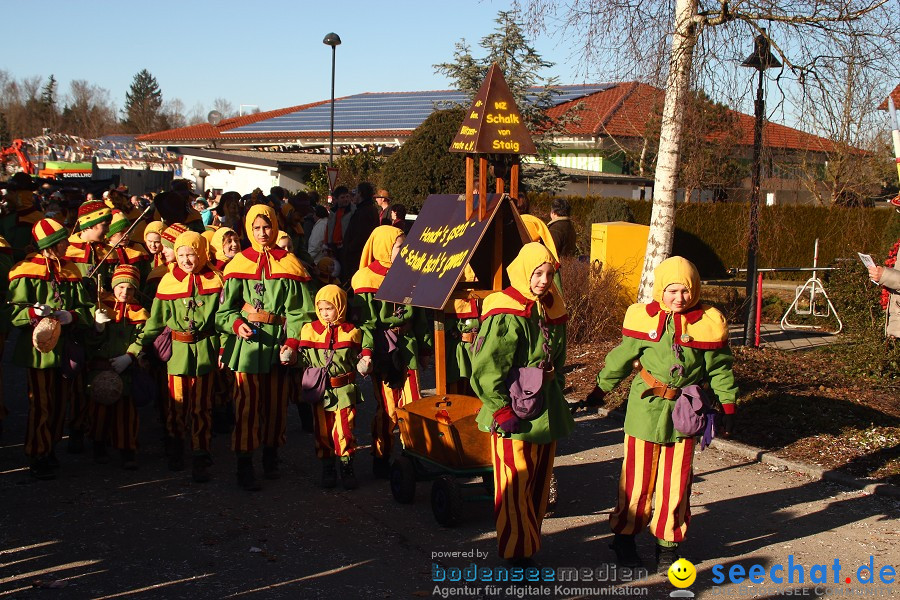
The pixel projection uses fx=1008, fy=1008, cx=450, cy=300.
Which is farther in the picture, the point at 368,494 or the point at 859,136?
the point at 859,136

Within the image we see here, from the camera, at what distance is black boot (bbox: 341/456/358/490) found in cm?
778

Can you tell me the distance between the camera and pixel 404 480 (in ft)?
24.3

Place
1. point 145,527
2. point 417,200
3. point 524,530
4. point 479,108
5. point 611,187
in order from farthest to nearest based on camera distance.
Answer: point 611,187
point 417,200
point 479,108
point 145,527
point 524,530

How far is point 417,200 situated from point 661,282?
59.1ft

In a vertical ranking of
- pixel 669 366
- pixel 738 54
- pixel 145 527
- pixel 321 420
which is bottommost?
pixel 145 527

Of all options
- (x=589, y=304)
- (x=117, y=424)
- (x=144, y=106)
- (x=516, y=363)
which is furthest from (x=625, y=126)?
(x=144, y=106)

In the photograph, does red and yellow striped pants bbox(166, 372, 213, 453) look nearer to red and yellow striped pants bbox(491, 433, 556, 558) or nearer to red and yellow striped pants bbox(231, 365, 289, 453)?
red and yellow striped pants bbox(231, 365, 289, 453)

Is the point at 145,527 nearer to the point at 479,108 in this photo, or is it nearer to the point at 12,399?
the point at 479,108

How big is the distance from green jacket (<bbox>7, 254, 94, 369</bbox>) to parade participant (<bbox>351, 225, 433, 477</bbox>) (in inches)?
91.2

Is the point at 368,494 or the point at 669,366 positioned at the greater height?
the point at 669,366

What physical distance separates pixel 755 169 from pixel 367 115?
3411 cm

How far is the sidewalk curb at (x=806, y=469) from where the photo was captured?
298 inches

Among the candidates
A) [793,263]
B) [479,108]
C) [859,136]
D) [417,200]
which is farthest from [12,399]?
[793,263]

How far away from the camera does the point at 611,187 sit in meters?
35.4
